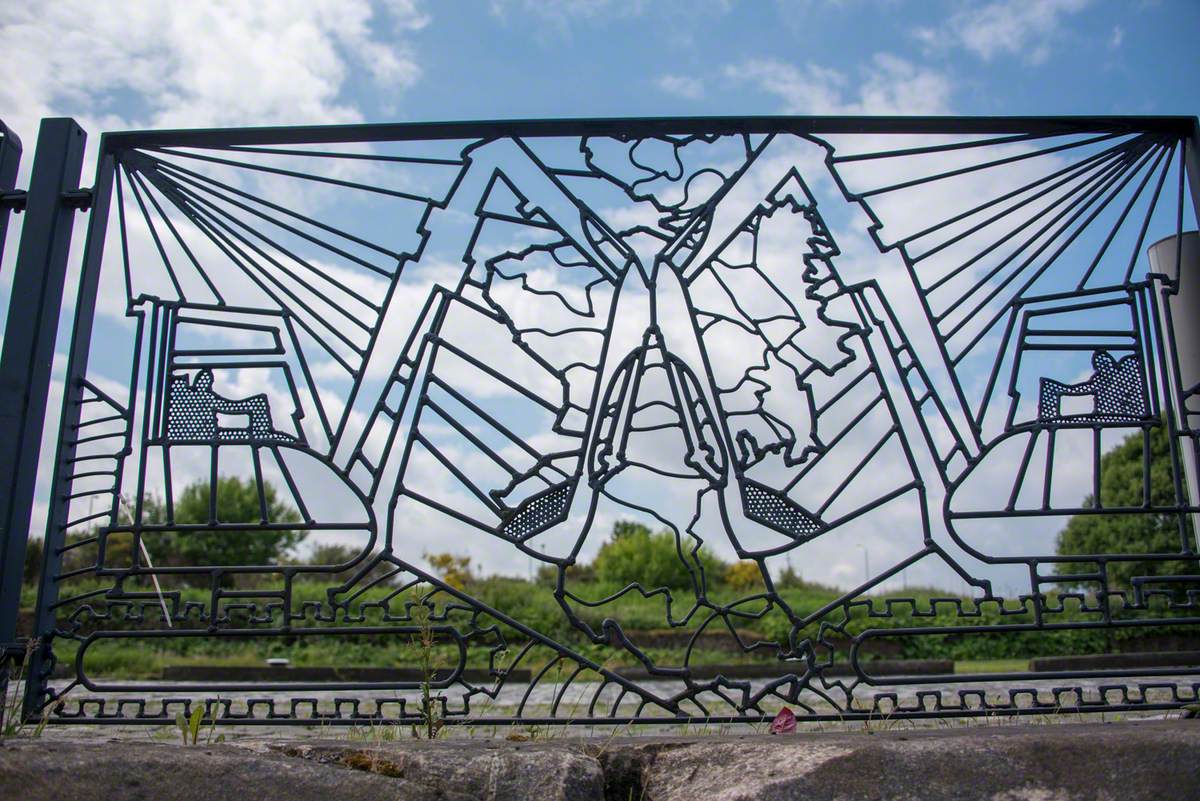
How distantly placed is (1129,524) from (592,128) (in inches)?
630

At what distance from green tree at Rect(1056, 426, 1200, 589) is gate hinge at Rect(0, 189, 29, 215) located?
1433 cm

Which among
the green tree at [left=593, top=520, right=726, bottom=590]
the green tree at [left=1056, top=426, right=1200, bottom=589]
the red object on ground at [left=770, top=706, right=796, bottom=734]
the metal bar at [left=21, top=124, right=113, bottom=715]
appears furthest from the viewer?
the green tree at [left=593, top=520, right=726, bottom=590]

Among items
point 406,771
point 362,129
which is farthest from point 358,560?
point 362,129

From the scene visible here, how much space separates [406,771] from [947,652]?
11892 millimetres

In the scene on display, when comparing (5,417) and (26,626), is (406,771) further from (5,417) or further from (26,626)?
(26,626)

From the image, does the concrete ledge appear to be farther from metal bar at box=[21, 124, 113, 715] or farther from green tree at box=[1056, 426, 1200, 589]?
green tree at box=[1056, 426, 1200, 589]

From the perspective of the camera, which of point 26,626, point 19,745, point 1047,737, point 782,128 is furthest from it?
point 26,626

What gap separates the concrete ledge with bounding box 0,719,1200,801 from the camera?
200cm

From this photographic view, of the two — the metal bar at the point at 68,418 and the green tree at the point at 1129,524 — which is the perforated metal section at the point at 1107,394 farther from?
the green tree at the point at 1129,524

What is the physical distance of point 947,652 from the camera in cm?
1262

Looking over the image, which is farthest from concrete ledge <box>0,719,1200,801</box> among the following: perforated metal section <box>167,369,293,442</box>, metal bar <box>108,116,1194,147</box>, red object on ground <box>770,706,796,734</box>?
metal bar <box>108,116,1194,147</box>

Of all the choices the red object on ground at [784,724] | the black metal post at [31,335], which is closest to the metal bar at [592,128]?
the black metal post at [31,335]

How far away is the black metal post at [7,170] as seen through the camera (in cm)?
327

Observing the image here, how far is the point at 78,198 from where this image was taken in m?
3.26
